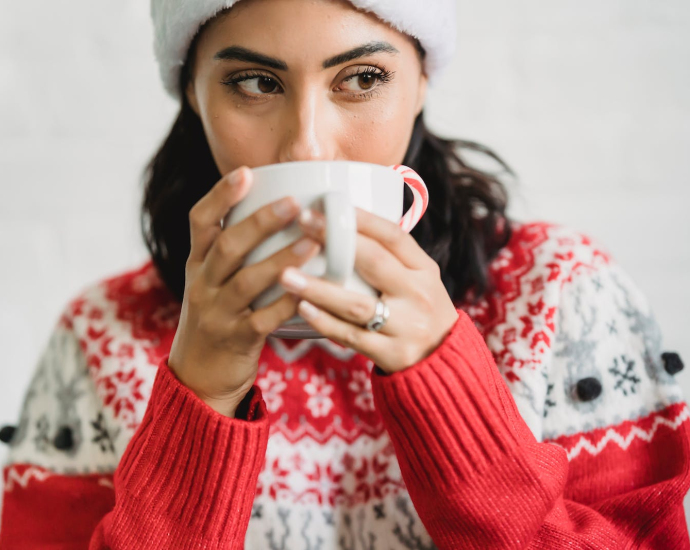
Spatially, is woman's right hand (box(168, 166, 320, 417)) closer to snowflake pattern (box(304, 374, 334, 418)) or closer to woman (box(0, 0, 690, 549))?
woman (box(0, 0, 690, 549))

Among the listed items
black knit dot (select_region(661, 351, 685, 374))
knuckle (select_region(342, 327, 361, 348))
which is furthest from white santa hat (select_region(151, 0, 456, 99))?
black knit dot (select_region(661, 351, 685, 374))

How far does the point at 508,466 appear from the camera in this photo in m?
0.58

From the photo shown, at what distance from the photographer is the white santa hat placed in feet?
2.25

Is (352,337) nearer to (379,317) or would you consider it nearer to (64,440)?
(379,317)

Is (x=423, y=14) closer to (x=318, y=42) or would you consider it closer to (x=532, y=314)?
(x=318, y=42)

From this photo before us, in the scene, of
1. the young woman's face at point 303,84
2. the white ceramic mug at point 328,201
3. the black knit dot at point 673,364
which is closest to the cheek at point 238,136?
the young woman's face at point 303,84

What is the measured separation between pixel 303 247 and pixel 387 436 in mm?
422

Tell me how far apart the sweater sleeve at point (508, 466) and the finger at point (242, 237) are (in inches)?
6.7

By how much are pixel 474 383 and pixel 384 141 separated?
31 cm

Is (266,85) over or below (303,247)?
over

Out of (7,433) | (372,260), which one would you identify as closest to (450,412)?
(372,260)

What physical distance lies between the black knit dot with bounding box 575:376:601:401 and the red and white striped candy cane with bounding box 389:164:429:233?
33 centimetres

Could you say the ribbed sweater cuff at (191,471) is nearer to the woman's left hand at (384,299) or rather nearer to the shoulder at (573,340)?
the woman's left hand at (384,299)

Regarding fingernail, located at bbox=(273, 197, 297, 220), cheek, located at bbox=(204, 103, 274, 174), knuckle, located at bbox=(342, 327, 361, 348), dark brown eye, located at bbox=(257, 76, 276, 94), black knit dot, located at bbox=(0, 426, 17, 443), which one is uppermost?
dark brown eye, located at bbox=(257, 76, 276, 94)
